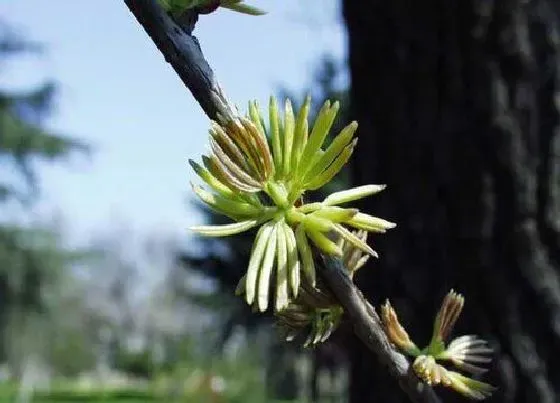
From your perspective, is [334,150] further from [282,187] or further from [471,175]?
[471,175]

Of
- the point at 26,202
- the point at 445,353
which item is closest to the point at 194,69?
the point at 445,353

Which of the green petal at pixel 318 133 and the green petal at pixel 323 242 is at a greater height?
the green petal at pixel 318 133

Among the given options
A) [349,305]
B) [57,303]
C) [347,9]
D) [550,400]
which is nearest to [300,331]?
[349,305]

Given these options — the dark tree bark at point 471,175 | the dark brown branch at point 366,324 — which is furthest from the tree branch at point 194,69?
the dark tree bark at point 471,175

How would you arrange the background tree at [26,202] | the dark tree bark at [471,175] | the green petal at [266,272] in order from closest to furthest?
the green petal at [266,272], the dark tree bark at [471,175], the background tree at [26,202]

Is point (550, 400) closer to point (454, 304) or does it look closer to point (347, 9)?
point (347, 9)

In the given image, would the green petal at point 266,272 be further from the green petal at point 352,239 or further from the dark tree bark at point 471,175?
the dark tree bark at point 471,175
